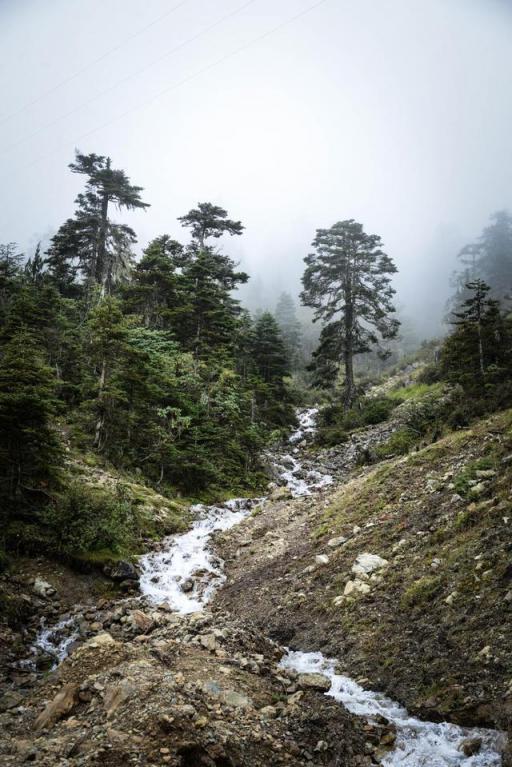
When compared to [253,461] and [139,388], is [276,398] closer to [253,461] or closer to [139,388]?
[253,461]

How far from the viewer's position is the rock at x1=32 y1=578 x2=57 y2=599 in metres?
8.48

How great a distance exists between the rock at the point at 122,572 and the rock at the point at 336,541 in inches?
177

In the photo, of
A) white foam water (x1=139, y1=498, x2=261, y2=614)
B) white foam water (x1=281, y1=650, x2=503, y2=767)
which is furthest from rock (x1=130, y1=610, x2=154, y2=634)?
white foam water (x1=281, y1=650, x2=503, y2=767)

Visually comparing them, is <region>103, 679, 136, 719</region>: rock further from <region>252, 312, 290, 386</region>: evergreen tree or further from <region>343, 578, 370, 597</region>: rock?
<region>252, 312, 290, 386</region>: evergreen tree

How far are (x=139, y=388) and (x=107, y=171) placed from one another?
66.4 ft

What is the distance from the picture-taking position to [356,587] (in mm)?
7812

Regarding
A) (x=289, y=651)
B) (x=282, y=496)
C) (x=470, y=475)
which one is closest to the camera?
(x=289, y=651)

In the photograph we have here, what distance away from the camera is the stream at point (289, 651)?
4.43 meters

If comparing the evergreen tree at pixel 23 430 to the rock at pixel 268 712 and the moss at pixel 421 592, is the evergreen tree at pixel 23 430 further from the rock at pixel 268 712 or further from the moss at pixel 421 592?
the moss at pixel 421 592

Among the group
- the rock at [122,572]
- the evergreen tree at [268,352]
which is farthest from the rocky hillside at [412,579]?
the evergreen tree at [268,352]

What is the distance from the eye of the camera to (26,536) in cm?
939

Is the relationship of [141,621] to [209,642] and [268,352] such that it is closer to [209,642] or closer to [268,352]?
[209,642]

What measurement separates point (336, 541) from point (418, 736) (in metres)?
5.34

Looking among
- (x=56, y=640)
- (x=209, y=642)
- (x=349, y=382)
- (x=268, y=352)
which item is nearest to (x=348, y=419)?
(x=349, y=382)
